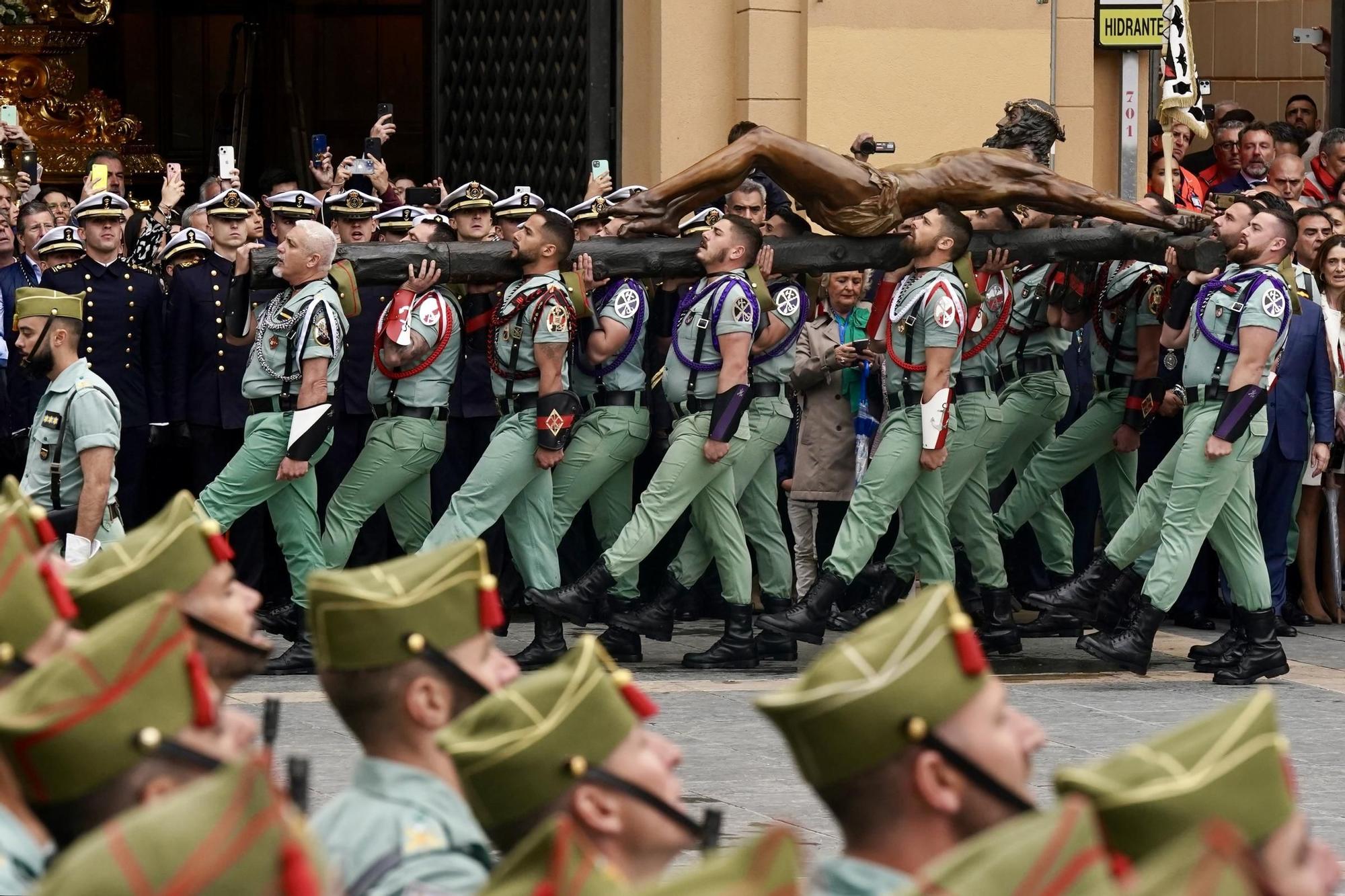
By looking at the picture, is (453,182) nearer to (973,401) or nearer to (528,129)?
(528,129)

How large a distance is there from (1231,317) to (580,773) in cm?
587

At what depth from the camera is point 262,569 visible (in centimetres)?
1032

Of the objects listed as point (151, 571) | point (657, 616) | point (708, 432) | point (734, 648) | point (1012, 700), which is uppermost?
point (708, 432)

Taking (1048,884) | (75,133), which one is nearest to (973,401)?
(1048,884)

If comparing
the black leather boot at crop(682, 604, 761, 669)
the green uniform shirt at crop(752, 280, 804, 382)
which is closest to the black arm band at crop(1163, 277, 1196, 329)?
the green uniform shirt at crop(752, 280, 804, 382)

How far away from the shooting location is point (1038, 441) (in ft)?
33.6

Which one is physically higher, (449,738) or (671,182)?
(671,182)

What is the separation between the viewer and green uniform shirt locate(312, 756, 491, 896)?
3613 millimetres

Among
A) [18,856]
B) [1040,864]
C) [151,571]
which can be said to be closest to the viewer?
[1040,864]

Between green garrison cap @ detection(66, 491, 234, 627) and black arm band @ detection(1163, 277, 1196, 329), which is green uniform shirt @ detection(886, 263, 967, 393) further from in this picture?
green garrison cap @ detection(66, 491, 234, 627)

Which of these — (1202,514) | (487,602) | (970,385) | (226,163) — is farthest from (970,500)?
(487,602)

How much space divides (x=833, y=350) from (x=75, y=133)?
7167 mm

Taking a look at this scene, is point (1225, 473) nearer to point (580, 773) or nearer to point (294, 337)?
point (294, 337)

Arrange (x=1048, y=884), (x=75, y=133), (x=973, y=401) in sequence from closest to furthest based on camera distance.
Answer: (x=1048, y=884)
(x=973, y=401)
(x=75, y=133)
